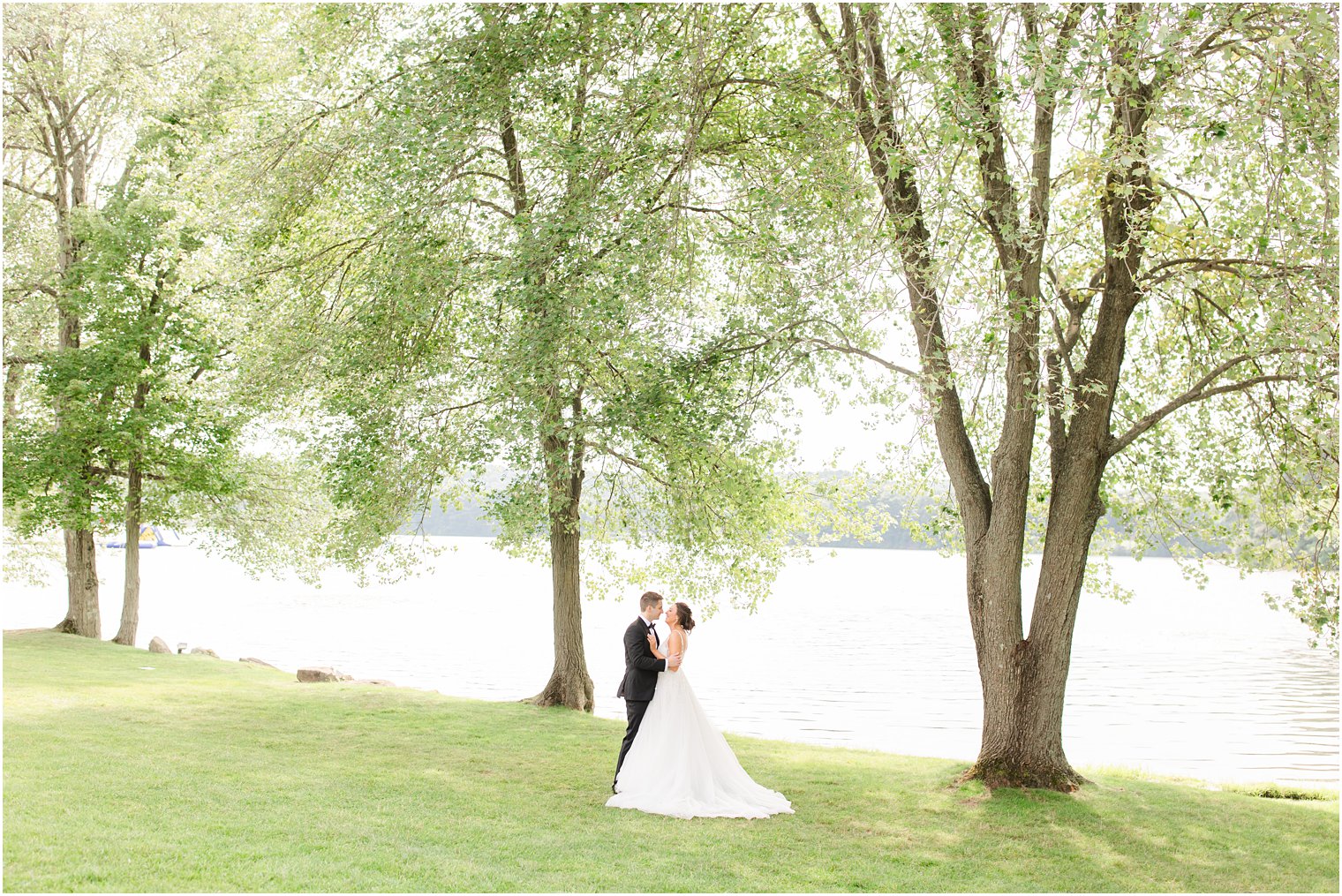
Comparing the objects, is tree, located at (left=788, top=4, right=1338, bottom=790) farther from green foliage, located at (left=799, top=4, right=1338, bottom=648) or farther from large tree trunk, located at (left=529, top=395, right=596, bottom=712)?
large tree trunk, located at (left=529, top=395, right=596, bottom=712)

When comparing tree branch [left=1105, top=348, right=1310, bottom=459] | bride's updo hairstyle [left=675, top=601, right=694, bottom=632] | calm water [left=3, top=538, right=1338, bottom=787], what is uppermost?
tree branch [left=1105, top=348, right=1310, bottom=459]

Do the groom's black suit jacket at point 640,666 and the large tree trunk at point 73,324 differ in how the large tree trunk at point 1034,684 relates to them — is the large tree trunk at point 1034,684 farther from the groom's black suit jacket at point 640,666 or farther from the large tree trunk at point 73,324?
the large tree trunk at point 73,324

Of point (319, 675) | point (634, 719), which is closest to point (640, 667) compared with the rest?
point (634, 719)

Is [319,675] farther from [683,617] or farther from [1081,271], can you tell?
[1081,271]

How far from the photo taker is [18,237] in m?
24.4

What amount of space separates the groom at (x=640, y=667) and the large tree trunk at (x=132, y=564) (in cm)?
1720

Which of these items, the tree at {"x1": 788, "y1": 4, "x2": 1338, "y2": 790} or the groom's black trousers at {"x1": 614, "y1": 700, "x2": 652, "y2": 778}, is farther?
the groom's black trousers at {"x1": 614, "y1": 700, "x2": 652, "y2": 778}

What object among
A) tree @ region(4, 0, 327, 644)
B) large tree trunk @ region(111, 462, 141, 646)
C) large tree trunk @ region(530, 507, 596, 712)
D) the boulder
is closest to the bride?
large tree trunk @ region(530, 507, 596, 712)

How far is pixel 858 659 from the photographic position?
39.8 metres

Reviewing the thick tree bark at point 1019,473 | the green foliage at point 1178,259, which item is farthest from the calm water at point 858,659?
the green foliage at point 1178,259

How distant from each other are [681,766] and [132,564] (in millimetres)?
19809

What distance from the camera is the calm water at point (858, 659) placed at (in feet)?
76.6

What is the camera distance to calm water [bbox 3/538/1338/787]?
23.4m

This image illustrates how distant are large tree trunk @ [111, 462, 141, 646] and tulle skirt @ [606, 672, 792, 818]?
17.5 metres
